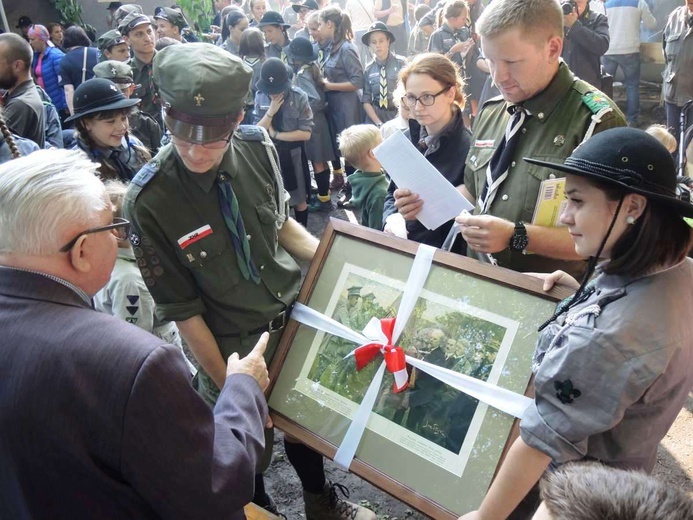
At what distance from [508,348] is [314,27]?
6880mm

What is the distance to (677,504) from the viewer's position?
0.99 m

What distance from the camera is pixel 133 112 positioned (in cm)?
461

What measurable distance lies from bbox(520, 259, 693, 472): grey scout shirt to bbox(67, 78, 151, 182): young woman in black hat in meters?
3.21

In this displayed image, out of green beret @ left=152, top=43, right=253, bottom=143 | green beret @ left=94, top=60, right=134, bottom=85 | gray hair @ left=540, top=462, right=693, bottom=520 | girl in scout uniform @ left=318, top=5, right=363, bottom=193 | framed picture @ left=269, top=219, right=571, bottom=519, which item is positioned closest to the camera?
gray hair @ left=540, top=462, right=693, bottom=520

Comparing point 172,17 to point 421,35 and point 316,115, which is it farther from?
point 421,35

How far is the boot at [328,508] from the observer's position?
111 inches

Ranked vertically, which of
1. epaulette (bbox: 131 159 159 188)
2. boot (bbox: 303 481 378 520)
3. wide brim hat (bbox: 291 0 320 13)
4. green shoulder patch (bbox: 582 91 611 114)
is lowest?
boot (bbox: 303 481 378 520)

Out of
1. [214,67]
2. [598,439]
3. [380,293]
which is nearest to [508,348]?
[598,439]

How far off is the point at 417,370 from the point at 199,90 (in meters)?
1.30

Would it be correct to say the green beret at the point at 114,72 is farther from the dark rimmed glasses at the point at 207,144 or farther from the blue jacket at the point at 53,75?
the dark rimmed glasses at the point at 207,144

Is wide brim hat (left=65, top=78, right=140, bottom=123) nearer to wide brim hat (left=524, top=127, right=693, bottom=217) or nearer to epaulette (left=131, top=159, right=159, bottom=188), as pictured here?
epaulette (left=131, top=159, right=159, bottom=188)

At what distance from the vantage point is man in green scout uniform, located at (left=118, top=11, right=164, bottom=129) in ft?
18.5

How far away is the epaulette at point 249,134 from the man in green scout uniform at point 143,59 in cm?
349

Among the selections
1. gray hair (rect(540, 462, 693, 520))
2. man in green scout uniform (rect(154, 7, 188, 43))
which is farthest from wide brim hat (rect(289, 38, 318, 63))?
gray hair (rect(540, 462, 693, 520))
